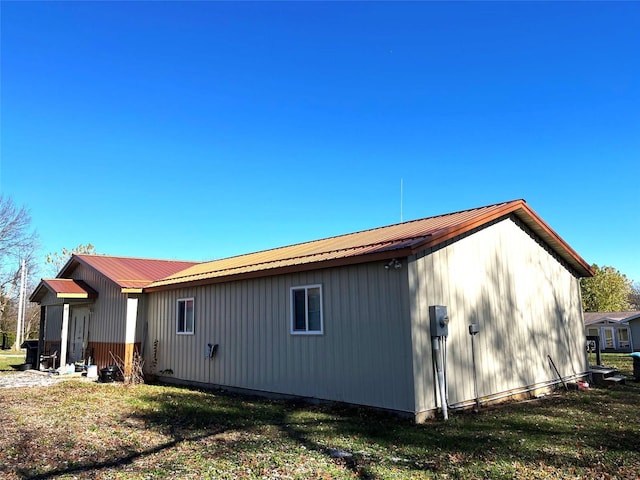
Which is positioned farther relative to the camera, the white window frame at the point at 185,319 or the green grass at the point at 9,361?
the green grass at the point at 9,361

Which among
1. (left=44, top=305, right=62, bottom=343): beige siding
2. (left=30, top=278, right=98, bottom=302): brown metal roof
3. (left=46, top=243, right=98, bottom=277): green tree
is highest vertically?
(left=46, top=243, right=98, bottom=277): green tree

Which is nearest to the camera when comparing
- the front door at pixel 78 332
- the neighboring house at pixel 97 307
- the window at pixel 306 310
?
the window at pixel 306 310

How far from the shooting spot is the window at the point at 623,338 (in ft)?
126

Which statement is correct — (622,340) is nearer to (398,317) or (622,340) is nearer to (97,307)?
(398,317)

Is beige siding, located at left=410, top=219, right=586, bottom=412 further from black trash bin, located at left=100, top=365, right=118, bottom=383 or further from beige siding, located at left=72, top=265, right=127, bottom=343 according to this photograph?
beige siding, located at left=72, top=265, right=127, bottom=343

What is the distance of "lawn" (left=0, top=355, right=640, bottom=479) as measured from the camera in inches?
195

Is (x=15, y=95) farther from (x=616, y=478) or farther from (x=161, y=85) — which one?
(x=616, y=478)

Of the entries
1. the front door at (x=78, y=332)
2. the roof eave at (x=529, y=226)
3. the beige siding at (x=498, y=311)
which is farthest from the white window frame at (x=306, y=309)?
the front door at (x=78, y=332)

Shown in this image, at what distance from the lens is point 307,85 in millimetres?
14734

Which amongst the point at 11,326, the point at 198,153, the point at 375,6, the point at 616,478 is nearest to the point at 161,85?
the point at 198,153

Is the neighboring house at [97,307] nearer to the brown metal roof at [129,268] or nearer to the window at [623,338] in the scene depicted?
the brown metal roof at [129,268]

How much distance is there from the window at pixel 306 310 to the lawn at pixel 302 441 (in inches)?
59.5

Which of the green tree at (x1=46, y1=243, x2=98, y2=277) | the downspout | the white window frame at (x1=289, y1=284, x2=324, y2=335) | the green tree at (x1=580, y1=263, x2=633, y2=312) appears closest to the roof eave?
the downspout

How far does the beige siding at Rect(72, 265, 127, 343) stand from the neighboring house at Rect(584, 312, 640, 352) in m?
36.9
